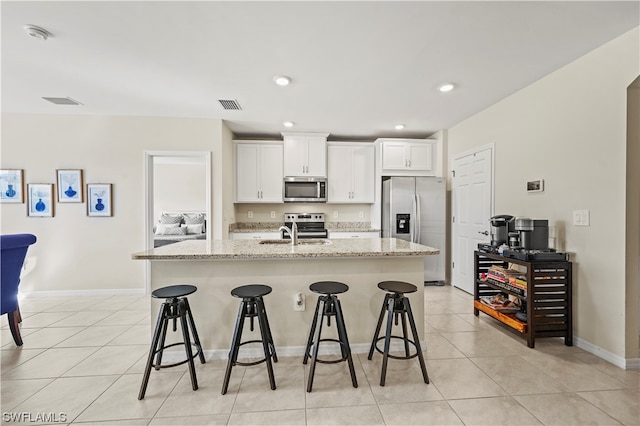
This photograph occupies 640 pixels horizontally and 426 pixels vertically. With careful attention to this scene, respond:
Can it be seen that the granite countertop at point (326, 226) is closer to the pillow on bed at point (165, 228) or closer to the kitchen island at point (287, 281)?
the kitchen island at point (287, 281)

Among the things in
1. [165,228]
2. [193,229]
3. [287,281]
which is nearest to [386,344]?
[287,281]

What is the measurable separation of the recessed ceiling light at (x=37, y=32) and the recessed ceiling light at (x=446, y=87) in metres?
3.33

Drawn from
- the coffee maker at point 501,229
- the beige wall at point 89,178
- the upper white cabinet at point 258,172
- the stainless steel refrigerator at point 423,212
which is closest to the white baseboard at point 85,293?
the beige wall at point 89,178

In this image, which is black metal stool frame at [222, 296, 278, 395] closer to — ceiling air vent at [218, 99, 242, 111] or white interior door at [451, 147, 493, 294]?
ceiling air vent at [218, 99, 242, 111]

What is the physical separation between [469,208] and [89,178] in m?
5.22

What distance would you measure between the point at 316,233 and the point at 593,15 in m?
3.76

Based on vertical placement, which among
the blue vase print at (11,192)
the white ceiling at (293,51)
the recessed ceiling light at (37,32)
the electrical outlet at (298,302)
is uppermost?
the white ceiling at (293,51)

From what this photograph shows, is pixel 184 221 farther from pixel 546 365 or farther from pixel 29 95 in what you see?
pixel 546 365

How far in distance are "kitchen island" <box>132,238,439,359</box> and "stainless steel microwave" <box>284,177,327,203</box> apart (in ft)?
7.87

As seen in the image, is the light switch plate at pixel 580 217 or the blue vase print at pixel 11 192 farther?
the blue vase print at pixel 11 192

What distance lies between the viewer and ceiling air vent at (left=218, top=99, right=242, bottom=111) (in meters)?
3.26

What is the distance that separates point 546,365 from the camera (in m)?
2.10

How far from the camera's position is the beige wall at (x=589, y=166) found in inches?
81.4

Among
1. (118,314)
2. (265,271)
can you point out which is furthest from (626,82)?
(118,314)
